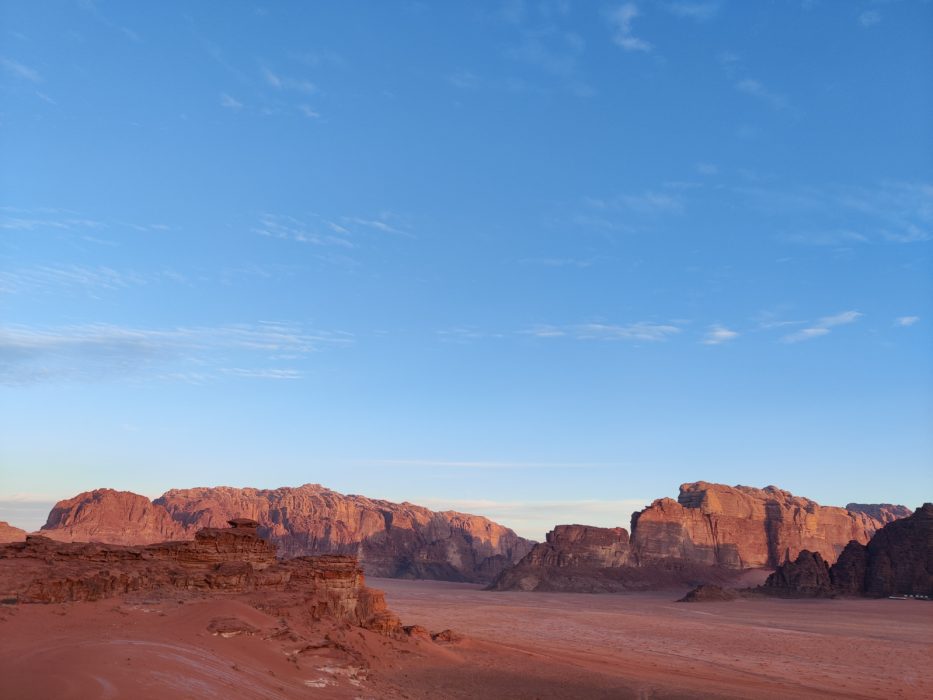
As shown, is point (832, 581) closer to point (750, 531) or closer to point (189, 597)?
point (750, 531)

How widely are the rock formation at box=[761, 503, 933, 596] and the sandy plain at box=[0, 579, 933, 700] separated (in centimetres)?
4093

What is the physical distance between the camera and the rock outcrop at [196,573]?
616 inches

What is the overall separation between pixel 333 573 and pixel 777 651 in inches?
956

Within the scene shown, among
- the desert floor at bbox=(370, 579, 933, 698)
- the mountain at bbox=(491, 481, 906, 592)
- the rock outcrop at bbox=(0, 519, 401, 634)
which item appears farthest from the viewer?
the mountain at bbox=(491, 481, 906, 592)

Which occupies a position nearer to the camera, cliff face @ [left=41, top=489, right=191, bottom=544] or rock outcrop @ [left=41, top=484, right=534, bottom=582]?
cliff face @ [left=41, top=489, right=191, bottom=544]

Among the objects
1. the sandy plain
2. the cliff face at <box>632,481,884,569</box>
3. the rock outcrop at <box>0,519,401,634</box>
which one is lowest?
the sandy plain

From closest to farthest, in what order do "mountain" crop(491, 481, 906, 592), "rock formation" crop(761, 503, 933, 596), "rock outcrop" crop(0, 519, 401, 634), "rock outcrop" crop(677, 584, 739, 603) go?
"rock outcrop" crop(0, 519, 401, 634) → "rock outcrop" crop(677, 584, 739, 603) → "rock formation" crop(761, 503, 933, 596) → "mountain" crop(491, 481, 906, 592)

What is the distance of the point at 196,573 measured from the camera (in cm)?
1945

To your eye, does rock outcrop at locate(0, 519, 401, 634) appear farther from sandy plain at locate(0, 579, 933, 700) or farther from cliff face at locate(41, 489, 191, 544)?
cliff face at locate(41, 489, 191, 544)

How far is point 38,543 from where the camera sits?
695 inches

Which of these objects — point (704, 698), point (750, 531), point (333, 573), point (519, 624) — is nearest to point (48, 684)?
point (333, 573)

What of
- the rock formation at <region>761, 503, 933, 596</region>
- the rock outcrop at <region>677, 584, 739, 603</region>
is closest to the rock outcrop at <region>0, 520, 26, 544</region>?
the rock outcrop at <region>677, 584, 739, 603</region>

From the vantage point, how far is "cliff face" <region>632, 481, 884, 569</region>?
393ft

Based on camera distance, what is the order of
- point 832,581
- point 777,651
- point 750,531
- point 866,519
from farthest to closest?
point 866,519 < point 750,531 < point 832,581 < point 777,651
